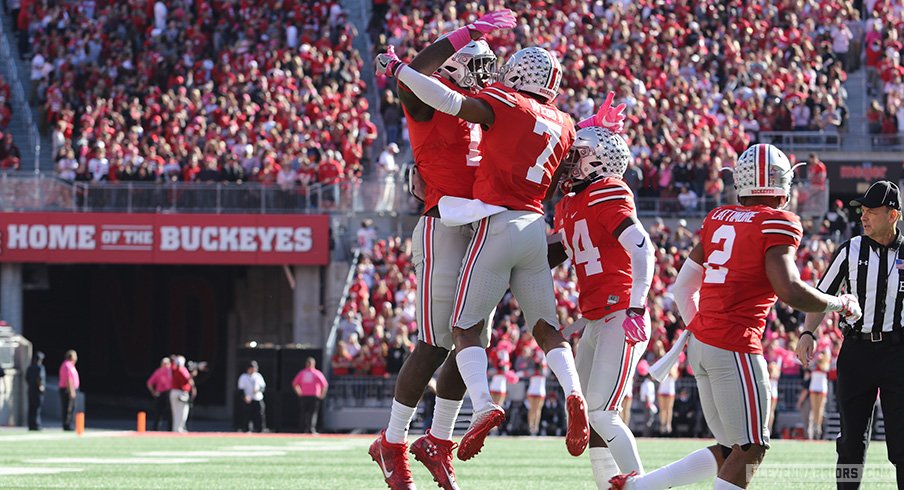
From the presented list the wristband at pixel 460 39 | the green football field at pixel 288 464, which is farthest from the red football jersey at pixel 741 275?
the green football field at pixel 288 464

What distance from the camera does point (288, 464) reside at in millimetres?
13047

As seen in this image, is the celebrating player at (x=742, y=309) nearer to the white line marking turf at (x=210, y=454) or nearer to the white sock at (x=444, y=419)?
the white sock at (x=444, y=419)

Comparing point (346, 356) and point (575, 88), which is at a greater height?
point (575, 88)

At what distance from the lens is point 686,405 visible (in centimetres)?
2234

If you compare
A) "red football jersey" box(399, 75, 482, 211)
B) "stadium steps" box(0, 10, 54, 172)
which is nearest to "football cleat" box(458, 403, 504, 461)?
"red football jersey" box(399, 75, 482, 211)

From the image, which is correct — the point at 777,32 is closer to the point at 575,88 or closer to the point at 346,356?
the point at 575,88

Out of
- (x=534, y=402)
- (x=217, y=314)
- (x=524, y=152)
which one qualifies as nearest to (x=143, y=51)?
(x=217, y=314)

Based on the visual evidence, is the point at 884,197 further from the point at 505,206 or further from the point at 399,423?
the point at 399,423

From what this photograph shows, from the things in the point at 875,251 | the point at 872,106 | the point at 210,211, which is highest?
the point at 872,106

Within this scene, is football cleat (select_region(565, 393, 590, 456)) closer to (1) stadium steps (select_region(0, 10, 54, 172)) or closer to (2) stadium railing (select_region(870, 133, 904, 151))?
(2) stadium railing (select_region(870, 133, 904, 151))

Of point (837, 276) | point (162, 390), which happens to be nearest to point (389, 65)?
point (837, 276)

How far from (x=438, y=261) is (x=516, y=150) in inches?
27.6

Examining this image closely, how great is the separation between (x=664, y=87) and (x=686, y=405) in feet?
24.6

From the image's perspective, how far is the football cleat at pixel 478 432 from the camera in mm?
7191
